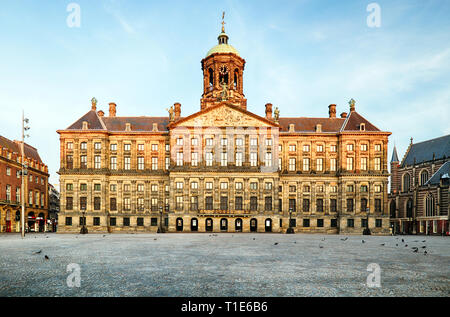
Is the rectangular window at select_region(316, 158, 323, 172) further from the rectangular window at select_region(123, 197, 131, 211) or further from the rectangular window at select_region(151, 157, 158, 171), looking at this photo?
the rectangular window at select_region(123, 197, 131, 211)

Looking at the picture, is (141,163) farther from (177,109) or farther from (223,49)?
(223,49)

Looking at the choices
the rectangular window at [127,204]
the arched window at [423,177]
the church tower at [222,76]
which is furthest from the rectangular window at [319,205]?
the rectangular window at [127,204]

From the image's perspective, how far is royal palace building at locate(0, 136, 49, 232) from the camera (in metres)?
55.5

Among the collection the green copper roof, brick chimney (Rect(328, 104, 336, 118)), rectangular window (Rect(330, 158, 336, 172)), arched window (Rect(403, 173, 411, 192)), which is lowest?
arched window (Rect(403, 173, 411, 192))

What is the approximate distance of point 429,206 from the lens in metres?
66.1

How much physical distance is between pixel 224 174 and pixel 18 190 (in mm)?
38035

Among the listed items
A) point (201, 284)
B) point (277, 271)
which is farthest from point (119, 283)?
point (277, 271)

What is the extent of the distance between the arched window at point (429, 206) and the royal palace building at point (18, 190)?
240 feet

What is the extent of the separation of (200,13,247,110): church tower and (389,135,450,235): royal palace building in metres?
40.9

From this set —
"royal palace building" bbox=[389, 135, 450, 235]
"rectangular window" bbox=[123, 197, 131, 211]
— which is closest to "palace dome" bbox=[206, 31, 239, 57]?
"rectangular window" bbox=[123, 197, 131, 211]
